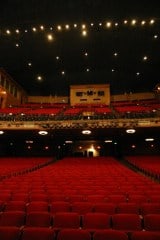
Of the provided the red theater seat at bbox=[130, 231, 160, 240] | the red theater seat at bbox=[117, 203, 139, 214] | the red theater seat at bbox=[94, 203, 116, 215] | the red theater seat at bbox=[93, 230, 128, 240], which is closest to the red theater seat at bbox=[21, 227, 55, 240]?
the red theater seat at bbox=[93, 230, 128, 240]

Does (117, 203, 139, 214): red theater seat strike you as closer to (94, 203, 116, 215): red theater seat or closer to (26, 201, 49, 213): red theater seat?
(94, 203, 116, 215): red theater seat

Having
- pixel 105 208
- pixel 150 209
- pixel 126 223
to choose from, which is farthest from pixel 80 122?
pixel 126 223

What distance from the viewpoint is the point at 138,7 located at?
11.3m

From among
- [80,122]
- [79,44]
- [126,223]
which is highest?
[79,44]

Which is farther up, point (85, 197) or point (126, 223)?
point (85, 197)

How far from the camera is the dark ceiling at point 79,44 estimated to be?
1152 cm

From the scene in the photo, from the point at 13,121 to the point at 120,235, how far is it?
12036mm

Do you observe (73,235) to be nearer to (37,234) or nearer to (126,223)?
(37,234)

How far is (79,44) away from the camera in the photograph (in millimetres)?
15812

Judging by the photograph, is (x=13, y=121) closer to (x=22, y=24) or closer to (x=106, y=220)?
(x=22, y=24)

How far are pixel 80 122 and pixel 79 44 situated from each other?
5.80m

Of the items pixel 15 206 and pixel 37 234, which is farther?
pixel 15 206

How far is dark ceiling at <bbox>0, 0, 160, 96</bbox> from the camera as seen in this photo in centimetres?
1152

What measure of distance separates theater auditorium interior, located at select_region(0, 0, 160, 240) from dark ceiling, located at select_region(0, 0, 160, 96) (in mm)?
66
